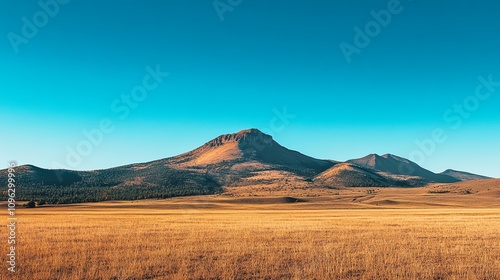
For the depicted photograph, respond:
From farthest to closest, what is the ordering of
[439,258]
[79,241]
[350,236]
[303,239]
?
[350,236]
[303,239]
[79,241]
[439,258]

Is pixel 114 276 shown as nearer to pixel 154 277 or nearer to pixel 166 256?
pixel 154 277

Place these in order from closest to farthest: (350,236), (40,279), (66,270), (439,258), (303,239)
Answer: (40,279) → (66,270) → (439,258) → (303,239) → (350,236)

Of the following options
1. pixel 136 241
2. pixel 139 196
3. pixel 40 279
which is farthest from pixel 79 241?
pixel 139 196

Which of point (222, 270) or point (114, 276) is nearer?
point (114, 276)

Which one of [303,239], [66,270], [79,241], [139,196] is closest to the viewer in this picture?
[66,270]

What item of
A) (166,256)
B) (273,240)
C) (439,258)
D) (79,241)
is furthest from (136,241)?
(439,258)

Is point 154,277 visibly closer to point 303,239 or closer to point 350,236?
point 303,239

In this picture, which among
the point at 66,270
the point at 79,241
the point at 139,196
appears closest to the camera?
the point at 66,270

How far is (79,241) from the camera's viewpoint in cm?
2320

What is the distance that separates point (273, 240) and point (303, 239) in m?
2.02

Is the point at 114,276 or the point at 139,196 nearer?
the point at 114,276

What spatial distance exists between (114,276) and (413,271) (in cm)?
1085

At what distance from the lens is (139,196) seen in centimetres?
16538

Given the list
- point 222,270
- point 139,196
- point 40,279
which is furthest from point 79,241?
point 139,196
